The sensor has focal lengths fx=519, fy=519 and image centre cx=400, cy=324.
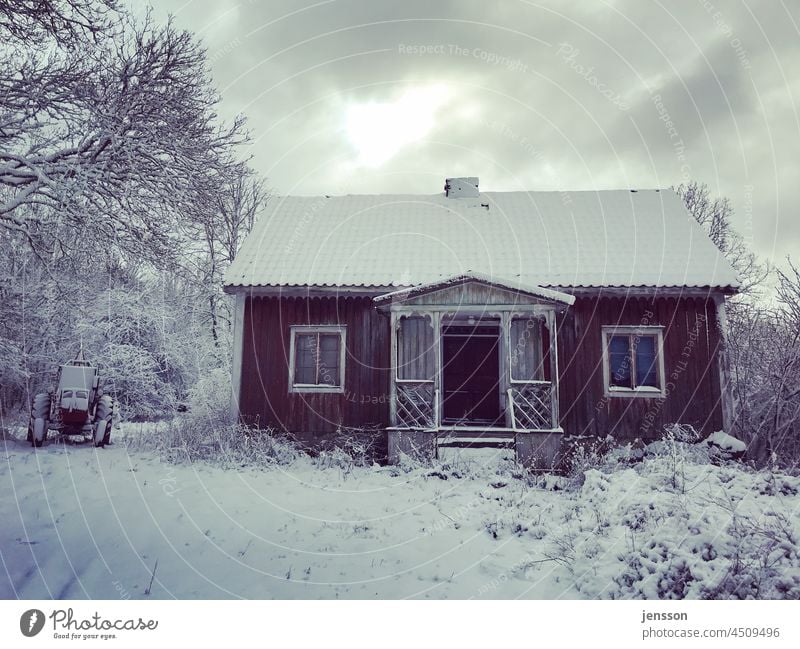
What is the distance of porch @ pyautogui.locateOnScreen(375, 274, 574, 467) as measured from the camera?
986cm

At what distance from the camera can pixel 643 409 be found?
11.2m

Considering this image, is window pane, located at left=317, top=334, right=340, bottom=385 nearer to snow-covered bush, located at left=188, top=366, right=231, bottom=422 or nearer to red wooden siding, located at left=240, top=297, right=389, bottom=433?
red wooden siding, located at left=240, top=297, right=389, bottom=433

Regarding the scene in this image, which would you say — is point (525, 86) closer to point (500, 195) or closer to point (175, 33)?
point (175, 33)

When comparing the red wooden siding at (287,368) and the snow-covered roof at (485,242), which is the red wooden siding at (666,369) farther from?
the red wooden siding at (287,368)

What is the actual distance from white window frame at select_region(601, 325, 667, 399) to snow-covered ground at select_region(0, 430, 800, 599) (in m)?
3.65

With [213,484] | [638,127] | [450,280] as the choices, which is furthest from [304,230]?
[638,127]

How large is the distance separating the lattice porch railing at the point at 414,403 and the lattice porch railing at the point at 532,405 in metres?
1.63

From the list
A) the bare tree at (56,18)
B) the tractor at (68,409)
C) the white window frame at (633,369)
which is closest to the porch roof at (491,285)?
the white window frame at (633,369)

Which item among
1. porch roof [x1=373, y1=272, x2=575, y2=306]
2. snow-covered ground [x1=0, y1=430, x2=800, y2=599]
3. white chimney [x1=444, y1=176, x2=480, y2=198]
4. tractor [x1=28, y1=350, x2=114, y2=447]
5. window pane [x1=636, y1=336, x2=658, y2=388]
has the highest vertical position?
white chimney [x1=444, y1=176, x2=480, y2=198]

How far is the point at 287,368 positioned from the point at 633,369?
7.74m

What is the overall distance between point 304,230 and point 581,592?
36.1 feet

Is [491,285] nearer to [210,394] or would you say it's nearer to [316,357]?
→ [316,357]

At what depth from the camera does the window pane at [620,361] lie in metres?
11.5

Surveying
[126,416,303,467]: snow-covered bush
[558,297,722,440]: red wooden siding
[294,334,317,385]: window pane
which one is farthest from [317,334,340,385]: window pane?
[558,297,722,440]: red wooden siding
